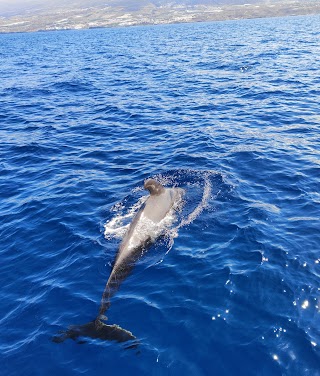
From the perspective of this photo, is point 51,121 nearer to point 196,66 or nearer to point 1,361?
point 1,361

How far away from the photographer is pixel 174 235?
14.1 m

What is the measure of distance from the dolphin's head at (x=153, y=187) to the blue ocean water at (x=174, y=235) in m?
1.42

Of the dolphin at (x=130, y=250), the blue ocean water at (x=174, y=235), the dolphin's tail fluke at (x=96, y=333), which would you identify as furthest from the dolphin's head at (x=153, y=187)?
the dolphin's tail fluke at (x=96, y=333)

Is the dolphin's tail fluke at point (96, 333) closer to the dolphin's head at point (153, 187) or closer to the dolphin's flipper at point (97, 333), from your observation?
the dolphin's flipper at point (97, 333)

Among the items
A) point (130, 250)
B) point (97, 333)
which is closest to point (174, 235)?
point (130, 250)

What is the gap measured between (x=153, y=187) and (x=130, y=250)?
11.0ft

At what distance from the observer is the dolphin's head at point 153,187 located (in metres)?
15.2

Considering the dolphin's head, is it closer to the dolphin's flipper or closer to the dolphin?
the dolphin

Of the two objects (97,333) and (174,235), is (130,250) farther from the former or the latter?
(97,333)

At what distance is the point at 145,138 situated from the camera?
80.3ft

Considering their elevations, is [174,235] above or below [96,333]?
below

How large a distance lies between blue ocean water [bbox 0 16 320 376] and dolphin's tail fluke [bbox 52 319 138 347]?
206 millimetres

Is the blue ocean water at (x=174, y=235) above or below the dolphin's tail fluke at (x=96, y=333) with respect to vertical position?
below

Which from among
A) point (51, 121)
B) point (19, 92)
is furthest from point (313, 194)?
point (19, 92)
